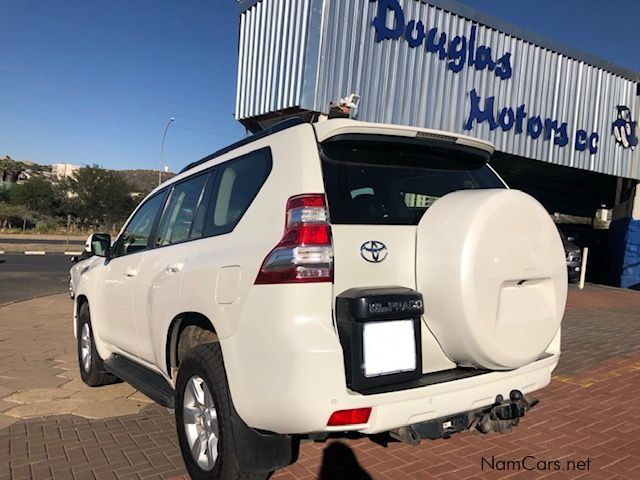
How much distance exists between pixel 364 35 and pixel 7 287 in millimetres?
9896

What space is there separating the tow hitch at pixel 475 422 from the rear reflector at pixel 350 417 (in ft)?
0.91

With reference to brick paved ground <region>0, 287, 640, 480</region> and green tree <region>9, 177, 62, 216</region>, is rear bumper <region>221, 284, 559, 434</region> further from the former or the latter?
green tree <region>9, 177, 62, 216</region>

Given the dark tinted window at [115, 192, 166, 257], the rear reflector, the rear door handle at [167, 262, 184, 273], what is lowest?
the rear reflector

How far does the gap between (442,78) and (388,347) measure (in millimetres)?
10050

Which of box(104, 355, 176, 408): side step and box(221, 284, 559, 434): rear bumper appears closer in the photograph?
box(221, 284, 559, 434): rear bumper

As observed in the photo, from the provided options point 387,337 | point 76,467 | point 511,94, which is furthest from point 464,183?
point 511,94

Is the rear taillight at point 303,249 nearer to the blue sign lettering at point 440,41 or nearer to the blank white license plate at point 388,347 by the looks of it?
the blank white license plate at point 388,347

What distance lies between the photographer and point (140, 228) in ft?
14.8

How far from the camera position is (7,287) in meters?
12.6

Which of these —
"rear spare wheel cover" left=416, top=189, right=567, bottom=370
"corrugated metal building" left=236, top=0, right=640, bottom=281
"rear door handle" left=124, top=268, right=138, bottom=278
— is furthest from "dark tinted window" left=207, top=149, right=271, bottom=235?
"corrugated metal building" left=236, top=0, right=640, bottom=281

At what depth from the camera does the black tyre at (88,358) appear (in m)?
4.87

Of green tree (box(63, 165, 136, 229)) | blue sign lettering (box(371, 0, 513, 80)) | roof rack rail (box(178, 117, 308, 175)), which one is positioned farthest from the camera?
green tree (box(63, 165, 136, 229))

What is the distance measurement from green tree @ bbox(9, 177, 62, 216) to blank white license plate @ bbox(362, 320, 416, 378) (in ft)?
197

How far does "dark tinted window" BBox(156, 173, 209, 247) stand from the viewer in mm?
3486
